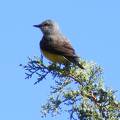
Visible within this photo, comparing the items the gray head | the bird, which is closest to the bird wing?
the bird

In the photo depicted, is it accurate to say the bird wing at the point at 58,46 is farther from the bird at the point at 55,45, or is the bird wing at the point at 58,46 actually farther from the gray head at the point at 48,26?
the gray head at the point at 48,26

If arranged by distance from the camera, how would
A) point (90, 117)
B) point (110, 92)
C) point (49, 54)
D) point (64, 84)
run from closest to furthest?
point (90, 117), point (110, 92), point (64, 84), point (49, 54)

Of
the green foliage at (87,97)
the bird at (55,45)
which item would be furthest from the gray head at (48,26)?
the green foliage at (87,97)

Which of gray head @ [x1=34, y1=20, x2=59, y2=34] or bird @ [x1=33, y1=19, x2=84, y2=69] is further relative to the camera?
gray head @ [x1=34, y1=20, x2=59, y2=34]

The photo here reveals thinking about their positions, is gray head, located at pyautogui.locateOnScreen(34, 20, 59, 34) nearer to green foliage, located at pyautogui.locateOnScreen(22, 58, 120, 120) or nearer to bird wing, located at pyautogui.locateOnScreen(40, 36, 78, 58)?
bird wing, located at pyautogui.locateOnScreen(40, 36, 78, 58)

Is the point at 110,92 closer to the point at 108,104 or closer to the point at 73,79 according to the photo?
the point at 108,104

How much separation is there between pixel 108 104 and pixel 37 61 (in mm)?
1477

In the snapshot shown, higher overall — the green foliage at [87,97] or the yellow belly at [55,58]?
the yellow belly at [55,58]

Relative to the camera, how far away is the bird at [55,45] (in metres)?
6.98

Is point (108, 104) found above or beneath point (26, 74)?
beneath

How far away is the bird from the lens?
6.98 m

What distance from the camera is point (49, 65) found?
5.25 m

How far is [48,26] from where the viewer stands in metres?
8.24

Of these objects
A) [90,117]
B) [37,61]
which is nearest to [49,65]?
[37,61]
